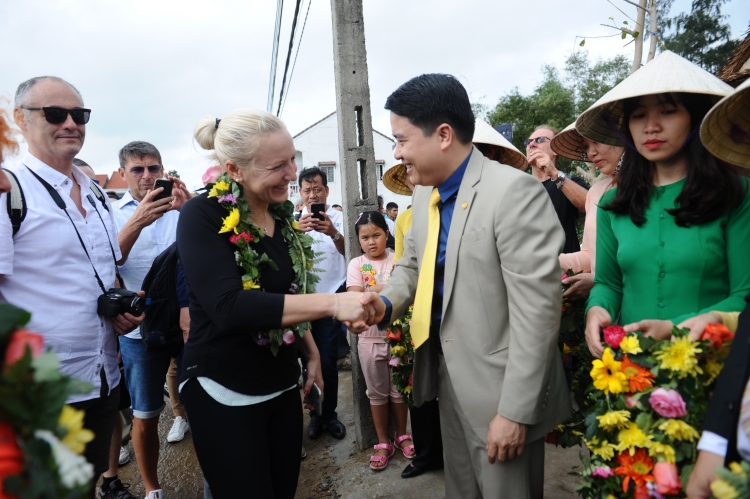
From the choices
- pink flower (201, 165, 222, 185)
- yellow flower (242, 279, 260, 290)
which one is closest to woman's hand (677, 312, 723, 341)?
yellow flower (242, 279, 260, 290)

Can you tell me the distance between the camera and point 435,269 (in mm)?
2027

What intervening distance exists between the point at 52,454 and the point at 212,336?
4.17 ft

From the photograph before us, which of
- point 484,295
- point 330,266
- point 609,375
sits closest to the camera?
point 609,375

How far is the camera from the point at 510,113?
25.4 meters

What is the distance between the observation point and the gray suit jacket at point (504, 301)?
1.67 m

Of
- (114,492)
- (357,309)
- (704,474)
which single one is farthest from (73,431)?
(114,492)

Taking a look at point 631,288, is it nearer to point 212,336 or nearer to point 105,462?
point 212,336

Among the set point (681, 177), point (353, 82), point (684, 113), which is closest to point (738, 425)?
point (681, 177)

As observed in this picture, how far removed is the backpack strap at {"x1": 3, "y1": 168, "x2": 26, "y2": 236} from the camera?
6.51ft

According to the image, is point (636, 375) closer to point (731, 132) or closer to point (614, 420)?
point (614, 420)

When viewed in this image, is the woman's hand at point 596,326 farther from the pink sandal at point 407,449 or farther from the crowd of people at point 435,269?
the pink sandal at point 407,449

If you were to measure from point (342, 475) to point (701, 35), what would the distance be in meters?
31.8

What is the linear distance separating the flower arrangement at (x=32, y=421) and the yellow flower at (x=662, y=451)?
1.63 metres

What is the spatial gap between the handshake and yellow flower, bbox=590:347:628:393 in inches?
39.0
